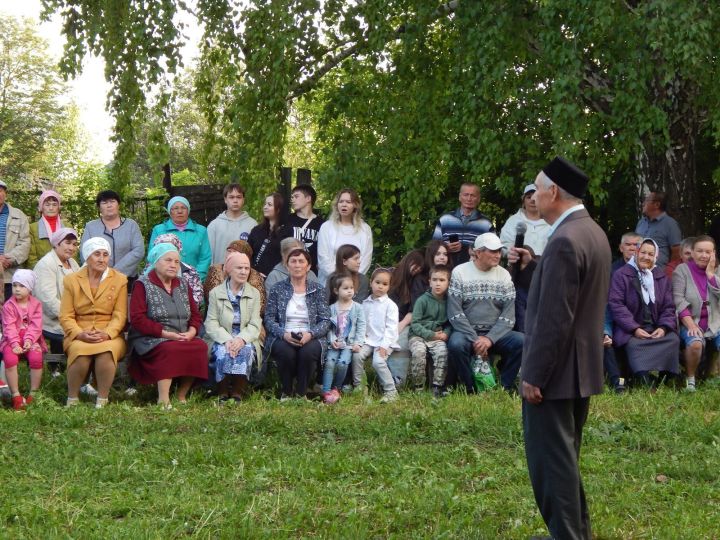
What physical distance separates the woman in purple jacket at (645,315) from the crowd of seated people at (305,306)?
13 millimetres

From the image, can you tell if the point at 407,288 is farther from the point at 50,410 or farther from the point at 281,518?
the point at 281,518

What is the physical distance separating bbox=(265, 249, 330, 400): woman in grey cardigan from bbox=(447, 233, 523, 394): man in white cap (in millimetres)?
1211

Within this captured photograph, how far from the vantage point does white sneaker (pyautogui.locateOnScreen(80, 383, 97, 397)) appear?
368 inches

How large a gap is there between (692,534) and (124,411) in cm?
480

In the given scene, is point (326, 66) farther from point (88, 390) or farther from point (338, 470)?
point (338, 470)

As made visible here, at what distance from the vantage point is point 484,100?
1070cm

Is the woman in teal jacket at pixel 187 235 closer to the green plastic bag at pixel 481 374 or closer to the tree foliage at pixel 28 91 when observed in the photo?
the green plastic bag at pixel 481 374

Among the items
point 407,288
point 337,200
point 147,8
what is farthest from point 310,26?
point 407,288

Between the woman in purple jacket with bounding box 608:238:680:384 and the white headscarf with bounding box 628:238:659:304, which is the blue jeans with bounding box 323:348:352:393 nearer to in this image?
the woman in purple jacket with bounding box 608:238:680:384

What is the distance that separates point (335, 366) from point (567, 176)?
16.5 feet

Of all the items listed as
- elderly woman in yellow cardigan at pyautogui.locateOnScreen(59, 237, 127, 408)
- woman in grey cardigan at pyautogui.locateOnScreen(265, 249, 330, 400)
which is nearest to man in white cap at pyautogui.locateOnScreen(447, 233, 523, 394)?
woman in grey cardigan at pyautogui.locateOnScreen(265, 249, 330, 400)

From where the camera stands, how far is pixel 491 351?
9555 millimetres

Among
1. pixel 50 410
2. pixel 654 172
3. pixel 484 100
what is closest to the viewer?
pixel 50 410

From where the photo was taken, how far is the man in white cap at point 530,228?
33.0 ft
